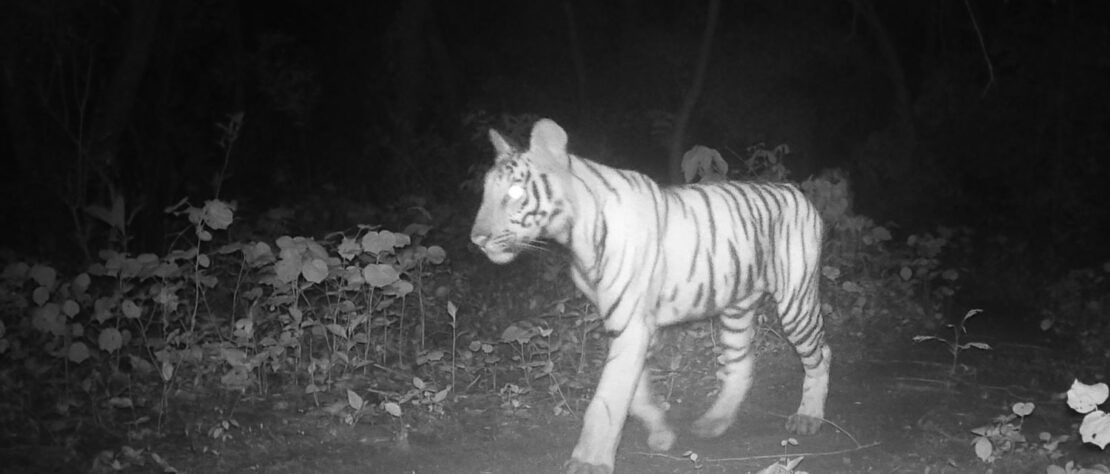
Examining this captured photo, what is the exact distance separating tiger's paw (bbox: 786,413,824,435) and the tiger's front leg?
1.16 meters

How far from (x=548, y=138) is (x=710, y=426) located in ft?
5.42

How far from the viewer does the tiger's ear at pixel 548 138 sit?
396cm

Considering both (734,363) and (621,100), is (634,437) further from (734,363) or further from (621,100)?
(621,100)

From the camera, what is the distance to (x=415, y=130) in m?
13.8

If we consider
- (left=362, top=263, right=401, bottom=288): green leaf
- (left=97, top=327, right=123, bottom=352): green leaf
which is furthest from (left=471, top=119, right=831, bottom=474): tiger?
(left=97, top=327, right=123, bottom=352): green leaf

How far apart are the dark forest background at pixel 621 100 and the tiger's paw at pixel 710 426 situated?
16.2ft

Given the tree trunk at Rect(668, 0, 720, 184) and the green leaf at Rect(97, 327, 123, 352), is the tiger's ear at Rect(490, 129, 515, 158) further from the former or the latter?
the tree trunk at Rect(668, 0, 720, 184)

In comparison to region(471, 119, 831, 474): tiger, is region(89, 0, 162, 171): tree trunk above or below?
above

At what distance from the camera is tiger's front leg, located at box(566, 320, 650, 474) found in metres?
3.95

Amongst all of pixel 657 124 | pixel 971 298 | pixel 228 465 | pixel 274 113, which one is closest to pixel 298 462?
pixel 228 465

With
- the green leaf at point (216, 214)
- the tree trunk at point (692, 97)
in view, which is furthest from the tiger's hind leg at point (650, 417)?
the tree trunk at point (692, 97)

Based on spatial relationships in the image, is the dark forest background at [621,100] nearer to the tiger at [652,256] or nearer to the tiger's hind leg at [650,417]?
the tiger at [652,256]

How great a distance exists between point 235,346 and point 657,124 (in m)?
8.31

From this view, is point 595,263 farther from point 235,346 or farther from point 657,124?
point 657,124
